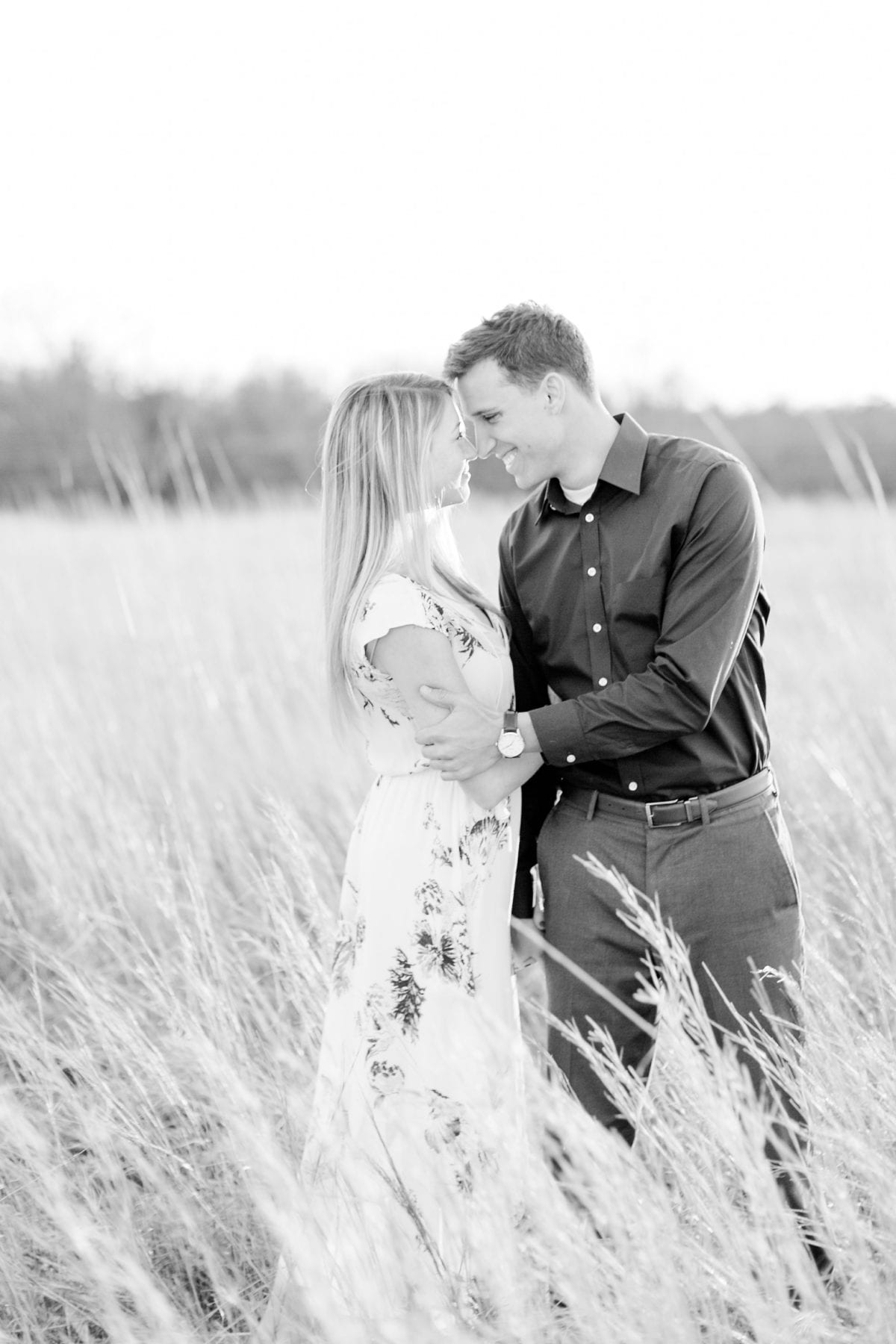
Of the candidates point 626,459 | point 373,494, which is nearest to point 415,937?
point 373,494

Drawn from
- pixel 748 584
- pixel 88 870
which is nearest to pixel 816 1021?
pixel 748 584

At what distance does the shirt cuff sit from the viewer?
7.12ft

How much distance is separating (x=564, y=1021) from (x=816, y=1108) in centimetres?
54

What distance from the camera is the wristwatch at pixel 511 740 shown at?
7.14 feet

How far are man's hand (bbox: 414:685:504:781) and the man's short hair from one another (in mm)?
653

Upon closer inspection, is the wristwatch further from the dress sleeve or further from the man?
the dress sleeve

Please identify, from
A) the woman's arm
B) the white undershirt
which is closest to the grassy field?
the woman's arm

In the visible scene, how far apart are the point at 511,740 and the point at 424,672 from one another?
205 mm

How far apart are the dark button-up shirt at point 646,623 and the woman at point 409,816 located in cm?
16

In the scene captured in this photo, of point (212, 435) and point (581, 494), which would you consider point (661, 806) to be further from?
point (212, 435)

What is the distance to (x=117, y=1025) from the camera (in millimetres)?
2254

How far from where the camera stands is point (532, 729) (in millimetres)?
2193

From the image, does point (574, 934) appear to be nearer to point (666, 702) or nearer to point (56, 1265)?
point (666, 702)

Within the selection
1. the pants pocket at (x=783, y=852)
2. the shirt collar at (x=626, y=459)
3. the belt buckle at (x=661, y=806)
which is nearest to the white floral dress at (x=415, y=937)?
the belt buckle at (x=661, y=806)
